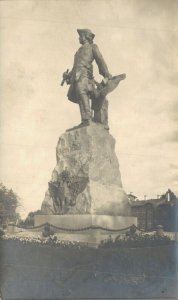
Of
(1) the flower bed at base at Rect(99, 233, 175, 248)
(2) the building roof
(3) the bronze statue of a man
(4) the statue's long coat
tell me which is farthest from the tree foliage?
(2) the building roof

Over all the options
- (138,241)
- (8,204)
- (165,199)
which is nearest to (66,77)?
(8,204)

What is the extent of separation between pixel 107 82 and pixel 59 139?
4.18ft

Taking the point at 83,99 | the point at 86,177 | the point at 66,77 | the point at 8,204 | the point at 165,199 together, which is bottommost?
the point at 8,204

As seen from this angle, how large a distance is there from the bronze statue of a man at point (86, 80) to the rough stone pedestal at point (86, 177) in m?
0.35

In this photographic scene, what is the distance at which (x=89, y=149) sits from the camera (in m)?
9.54

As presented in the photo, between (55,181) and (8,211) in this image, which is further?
(55,181)

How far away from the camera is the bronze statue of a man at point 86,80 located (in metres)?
9.34

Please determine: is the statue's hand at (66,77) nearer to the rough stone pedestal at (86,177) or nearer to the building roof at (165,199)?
the rough stone pedestal at (86,177)

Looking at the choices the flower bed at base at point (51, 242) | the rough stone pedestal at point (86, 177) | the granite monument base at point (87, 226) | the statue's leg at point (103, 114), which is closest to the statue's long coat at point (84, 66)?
the statue's leg at point (103, 114)

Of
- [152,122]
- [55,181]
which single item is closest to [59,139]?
[55,181]

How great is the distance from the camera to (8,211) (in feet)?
27.5

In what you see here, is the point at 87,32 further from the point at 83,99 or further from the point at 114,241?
the point at 114,241

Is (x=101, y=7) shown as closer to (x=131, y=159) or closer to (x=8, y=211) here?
(x=131, y=159)

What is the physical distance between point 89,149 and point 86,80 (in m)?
1.19
